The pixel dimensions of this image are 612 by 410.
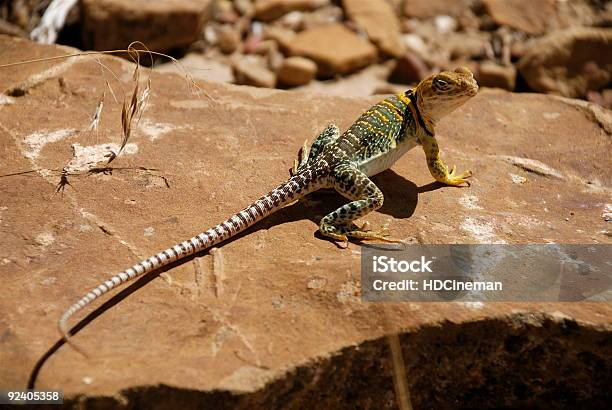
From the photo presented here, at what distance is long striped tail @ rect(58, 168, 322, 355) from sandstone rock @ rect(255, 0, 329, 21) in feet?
23.0

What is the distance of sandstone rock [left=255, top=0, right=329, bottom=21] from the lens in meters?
11.7

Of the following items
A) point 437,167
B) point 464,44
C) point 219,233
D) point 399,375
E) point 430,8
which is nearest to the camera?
point 399,375

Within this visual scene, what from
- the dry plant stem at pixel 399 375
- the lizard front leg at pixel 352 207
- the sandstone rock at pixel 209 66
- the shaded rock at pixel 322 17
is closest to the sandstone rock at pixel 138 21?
the sandstone rock at pixel 209 66

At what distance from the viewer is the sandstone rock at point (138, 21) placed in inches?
379

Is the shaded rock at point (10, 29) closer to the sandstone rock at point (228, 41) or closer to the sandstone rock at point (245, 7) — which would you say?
the sandstone rock at point (228, 41)

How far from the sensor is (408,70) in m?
10.6

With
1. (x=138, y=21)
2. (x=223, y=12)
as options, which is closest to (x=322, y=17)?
(x=223, y=12)

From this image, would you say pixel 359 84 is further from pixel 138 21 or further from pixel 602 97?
pixel 602 97

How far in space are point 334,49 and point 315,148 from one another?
513 centimetres

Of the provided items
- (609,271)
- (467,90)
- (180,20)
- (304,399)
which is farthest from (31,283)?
(180,20)

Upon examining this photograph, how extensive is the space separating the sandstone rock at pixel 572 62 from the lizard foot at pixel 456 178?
4.97 metres

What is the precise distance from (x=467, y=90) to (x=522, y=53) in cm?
Result: 588

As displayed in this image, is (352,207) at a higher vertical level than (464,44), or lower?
higher

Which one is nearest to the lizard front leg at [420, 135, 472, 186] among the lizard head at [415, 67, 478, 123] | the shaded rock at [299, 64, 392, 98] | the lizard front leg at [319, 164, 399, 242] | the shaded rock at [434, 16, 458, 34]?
the lizard head at [415, 67, 478, 123]
